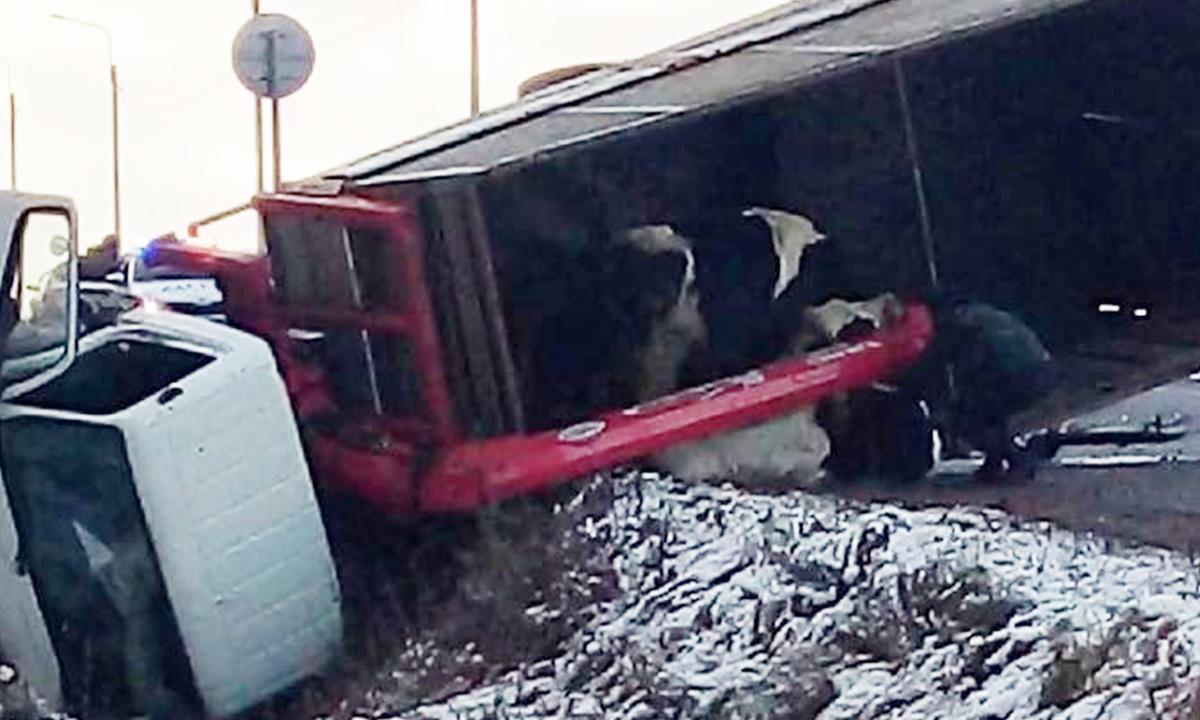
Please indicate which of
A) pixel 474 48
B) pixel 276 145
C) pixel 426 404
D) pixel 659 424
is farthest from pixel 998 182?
pixel 474 48

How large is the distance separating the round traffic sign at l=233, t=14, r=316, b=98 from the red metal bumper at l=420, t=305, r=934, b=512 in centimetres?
654

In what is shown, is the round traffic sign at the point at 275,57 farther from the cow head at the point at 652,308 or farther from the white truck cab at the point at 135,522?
the white truck cab at the point at 135,522

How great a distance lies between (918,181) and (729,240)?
0.98m

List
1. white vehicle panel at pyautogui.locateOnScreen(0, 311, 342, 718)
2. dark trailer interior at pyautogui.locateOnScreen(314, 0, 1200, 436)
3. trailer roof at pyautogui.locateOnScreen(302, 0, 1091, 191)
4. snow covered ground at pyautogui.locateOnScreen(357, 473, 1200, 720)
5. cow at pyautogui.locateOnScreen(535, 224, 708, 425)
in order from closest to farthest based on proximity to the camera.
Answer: snow covered ground at pyautogui.locateOnScreen(357, 473, 1200, 720), white vehicle panel at pyautogui.locateOnScreen(0, 311, 342, 718), trailer roof at pyautogui.locateOnScreen(302, 0, 1091, 191), cow at pyautogui.locateOnScreen(535, 224, 708, 425), dark trailer interior at pyautogui.locateOnScreen(314, 0, 1200, 436)

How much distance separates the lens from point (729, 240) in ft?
36.8

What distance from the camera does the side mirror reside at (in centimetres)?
812

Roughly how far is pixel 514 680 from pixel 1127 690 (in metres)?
2.11

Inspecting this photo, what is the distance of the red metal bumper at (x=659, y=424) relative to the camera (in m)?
9.08

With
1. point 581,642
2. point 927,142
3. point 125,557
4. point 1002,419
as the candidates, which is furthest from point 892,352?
point 125,557

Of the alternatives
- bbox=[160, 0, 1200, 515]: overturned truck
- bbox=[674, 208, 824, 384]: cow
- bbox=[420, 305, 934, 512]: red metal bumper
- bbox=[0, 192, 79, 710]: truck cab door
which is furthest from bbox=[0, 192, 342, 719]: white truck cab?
bbox=[674, 208, 824, 384]: cow

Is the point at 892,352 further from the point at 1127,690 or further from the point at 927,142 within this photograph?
the point at 1127,690

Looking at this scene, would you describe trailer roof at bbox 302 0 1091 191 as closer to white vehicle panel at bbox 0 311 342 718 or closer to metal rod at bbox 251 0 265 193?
white vehicle panel at bbox 0 311 342 718

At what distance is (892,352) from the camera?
10.2 meters

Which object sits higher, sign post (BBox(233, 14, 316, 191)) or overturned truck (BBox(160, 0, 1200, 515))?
sign post (BBox(233, 14, 316, 191))
